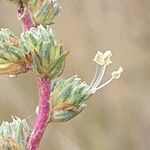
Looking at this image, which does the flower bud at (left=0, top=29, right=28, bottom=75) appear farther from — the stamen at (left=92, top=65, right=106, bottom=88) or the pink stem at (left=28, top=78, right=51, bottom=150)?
the stamen at (left=92, top=65, right=106, bottom=88)

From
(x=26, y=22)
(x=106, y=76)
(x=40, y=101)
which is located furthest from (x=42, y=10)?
(x=106, y=76)

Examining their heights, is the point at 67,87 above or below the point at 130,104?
below

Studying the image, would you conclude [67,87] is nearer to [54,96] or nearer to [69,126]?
[54,96]

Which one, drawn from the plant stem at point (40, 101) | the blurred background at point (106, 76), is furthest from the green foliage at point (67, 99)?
the blurred background at point (106, 76)

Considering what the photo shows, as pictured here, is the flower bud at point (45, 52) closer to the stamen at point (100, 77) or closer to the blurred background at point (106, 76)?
the stamen at point (100, 77)

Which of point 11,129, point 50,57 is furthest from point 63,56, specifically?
point 11,129
